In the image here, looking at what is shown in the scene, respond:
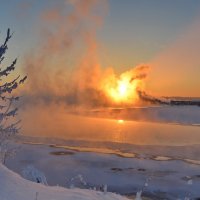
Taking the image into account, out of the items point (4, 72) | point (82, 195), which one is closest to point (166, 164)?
point (4, 72)

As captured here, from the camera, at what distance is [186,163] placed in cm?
2456

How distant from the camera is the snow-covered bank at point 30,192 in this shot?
625cm

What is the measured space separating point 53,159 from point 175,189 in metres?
8.74

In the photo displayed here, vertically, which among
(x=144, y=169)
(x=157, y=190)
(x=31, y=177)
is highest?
(x=144, y=169)

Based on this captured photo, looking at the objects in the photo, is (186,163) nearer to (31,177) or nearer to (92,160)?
(92,160)

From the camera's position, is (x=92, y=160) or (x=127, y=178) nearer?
(x=127, y=178)

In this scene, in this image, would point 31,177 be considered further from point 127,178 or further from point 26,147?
point 26,147

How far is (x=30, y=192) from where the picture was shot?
21.2 ft

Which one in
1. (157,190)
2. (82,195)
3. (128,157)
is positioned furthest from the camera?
(128,157)

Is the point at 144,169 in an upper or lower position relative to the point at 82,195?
upper

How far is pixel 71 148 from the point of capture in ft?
97.2

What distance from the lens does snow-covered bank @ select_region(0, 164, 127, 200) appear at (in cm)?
625

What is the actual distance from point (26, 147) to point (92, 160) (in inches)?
246

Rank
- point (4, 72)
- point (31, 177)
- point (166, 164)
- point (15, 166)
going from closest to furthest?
point (4, 72) < point (31, 177) < point (15, 166) < point (166, 164)
